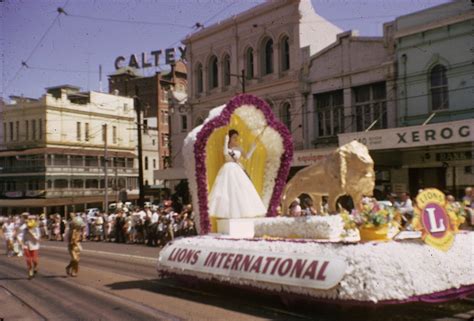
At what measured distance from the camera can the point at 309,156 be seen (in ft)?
88.7

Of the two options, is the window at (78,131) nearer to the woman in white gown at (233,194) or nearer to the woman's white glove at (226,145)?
the woman's white glove at (226,145)

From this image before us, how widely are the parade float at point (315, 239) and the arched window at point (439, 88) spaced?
13.4m

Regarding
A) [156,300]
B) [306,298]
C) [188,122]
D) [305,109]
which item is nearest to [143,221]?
[305,109]

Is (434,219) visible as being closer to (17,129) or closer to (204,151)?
(204,151)

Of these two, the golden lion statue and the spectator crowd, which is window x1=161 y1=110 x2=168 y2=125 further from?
the golden lion statue

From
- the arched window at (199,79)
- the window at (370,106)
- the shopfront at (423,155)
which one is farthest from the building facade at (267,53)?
the shopfront at (423,155)

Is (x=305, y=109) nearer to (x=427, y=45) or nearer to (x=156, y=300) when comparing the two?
(x=427, y=45)

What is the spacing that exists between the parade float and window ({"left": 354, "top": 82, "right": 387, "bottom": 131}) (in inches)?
567

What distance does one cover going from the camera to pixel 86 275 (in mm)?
14711

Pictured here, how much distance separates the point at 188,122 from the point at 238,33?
8141 millimetres

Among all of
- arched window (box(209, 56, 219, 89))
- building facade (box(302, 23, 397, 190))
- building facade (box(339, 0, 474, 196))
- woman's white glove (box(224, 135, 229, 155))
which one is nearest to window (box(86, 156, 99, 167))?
arched window (box(209, 56, 219, 89))

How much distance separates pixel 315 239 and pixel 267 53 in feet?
79.7

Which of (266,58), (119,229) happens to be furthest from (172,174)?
(266,58)

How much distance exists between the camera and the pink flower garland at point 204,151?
37.8 feet
